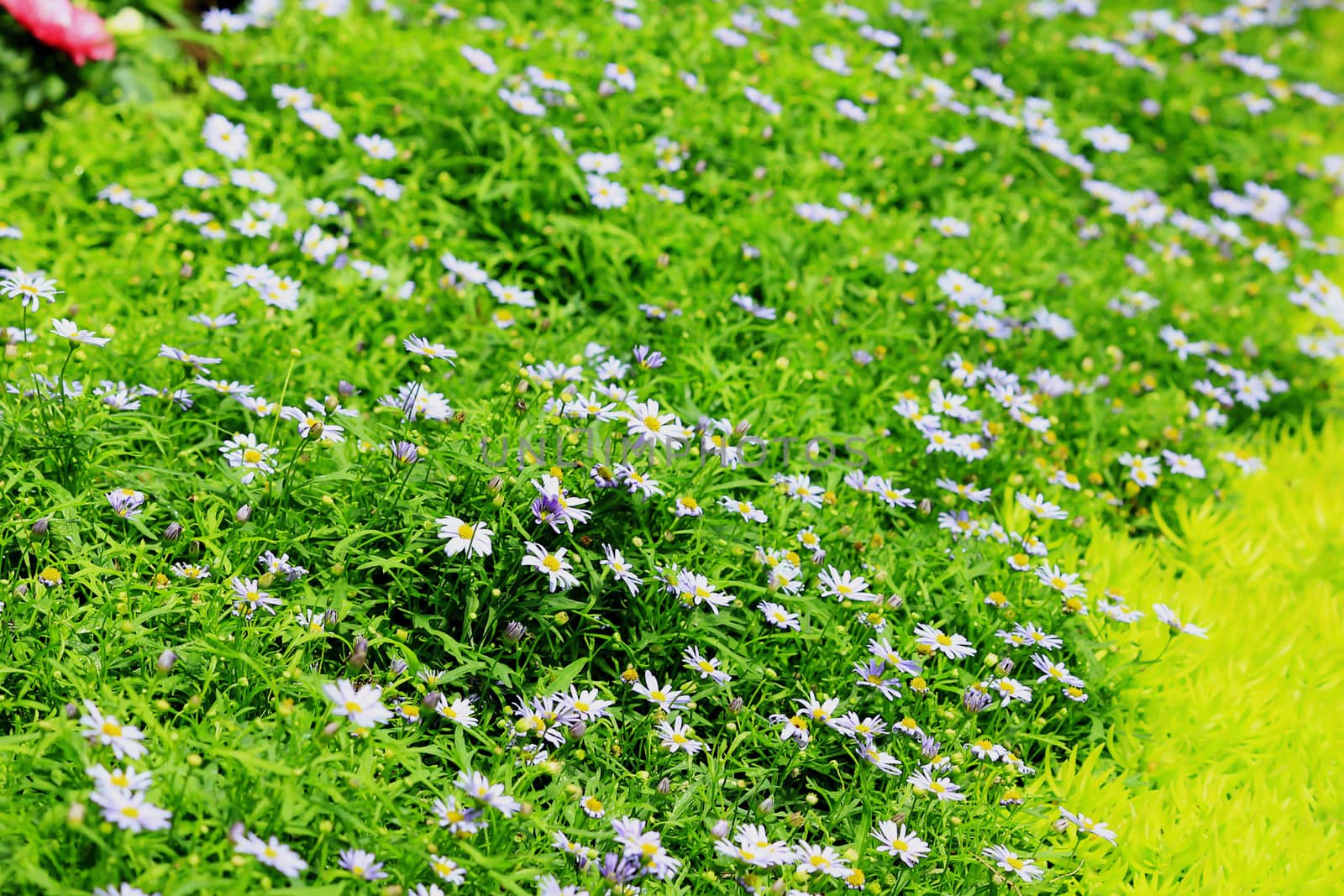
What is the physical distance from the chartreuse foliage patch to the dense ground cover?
0.28 feet

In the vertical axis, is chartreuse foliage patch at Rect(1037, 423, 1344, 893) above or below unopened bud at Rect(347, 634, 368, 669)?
below

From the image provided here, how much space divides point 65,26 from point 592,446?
262 centimetres

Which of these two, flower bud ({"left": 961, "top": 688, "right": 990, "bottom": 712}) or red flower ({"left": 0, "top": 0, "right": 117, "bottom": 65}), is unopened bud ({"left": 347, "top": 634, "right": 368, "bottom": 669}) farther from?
red flower ({"left": 0, "top": 0, "right": 117, "bottom": 65})

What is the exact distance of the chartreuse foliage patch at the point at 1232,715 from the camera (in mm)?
2520

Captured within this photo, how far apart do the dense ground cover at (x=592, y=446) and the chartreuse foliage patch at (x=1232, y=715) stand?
9 cm

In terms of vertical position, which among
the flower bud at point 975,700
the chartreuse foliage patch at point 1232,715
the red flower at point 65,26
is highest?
the red flower at point 65,26

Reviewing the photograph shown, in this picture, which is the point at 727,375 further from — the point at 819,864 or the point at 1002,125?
the point at 1002,125

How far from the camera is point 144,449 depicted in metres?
2.63

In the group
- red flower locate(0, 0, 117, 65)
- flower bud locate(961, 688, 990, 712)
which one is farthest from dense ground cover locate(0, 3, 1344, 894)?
red flower locate(0, 0, 117, 65)

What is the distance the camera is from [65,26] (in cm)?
386

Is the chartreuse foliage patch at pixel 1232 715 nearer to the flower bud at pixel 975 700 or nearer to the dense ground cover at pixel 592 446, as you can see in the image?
the dense ground cover at pixel 592 446

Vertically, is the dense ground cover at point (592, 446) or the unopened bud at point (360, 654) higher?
the unopened bud at point (360, 654)

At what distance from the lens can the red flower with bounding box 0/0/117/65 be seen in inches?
149

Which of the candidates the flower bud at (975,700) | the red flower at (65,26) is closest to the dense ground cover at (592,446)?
the flower bud at (975,700)
